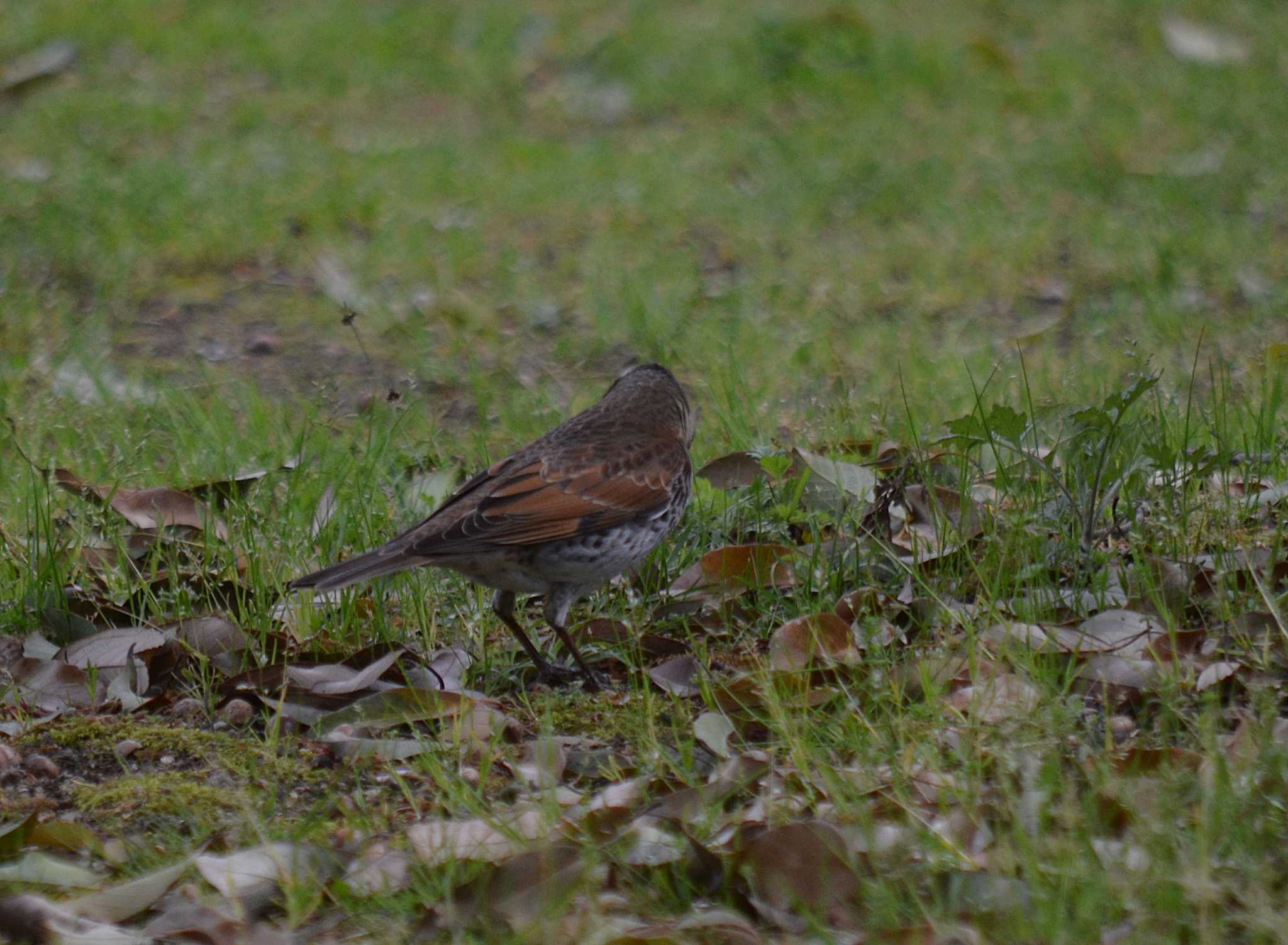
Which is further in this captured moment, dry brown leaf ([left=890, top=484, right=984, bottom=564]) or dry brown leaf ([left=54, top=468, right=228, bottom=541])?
dry brown leaf ([left=54, top=468, right=228, bottom=541])

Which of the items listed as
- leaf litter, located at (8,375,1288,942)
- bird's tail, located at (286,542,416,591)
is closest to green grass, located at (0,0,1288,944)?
leaf litter, located at (8,375,1288,942)

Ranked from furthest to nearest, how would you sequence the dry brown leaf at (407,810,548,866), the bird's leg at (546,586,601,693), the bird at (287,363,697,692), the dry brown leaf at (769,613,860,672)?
the bird's leg at (546,586,601,693), the bird at (287,363,697,692), the dry brown leaf at (769,613,860,672), the dry brown leaf at (407,810,548,866)

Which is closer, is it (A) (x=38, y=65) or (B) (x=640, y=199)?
(B) (x=640, y=199)

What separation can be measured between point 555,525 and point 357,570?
601mm

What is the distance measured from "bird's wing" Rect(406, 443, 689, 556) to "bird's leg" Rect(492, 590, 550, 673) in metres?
0.29

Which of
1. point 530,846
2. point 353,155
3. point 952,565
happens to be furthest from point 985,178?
point 530,846

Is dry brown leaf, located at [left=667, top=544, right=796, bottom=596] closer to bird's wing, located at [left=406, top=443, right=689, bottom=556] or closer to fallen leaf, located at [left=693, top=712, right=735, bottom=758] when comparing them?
bird's wing, located at [left=406, top=443, right=689, bottom=556]

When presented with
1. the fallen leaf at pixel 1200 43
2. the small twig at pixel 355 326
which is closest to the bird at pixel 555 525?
the small twig at pixel 355 326

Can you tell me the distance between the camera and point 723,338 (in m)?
7.06

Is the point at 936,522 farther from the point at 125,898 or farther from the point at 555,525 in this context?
the point at 125,898

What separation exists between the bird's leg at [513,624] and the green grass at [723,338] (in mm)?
66

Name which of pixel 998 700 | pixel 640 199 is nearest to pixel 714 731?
pixel 998 700

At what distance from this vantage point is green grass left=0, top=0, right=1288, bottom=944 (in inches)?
129

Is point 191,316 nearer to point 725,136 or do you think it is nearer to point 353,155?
point 353,155
